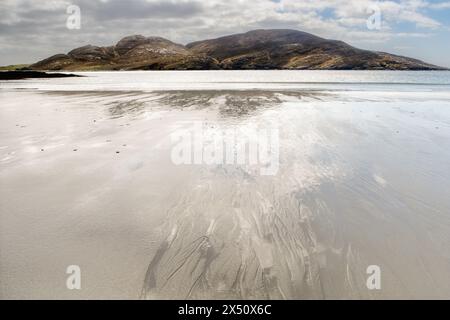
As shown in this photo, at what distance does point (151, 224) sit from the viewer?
5156mm

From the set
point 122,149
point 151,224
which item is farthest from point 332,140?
point 151,224

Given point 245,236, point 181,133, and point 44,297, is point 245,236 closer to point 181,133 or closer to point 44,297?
point 44,297

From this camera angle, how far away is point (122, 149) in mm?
9617

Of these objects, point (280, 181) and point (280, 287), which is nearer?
point (280, 287)

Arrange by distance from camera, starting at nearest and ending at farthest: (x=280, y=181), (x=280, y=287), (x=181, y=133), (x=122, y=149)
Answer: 1. (x=280, y=287)
2. (x=280, y=181)
3. (x=122, y=149)
4. (x=181, y=133)

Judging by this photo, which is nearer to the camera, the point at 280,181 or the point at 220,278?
the point at 220,278

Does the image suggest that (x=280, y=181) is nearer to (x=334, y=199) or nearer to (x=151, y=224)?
(x=334, y=199)

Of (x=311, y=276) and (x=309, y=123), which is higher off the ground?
(x=309, y=123)

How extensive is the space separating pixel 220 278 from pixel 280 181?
3.57m
